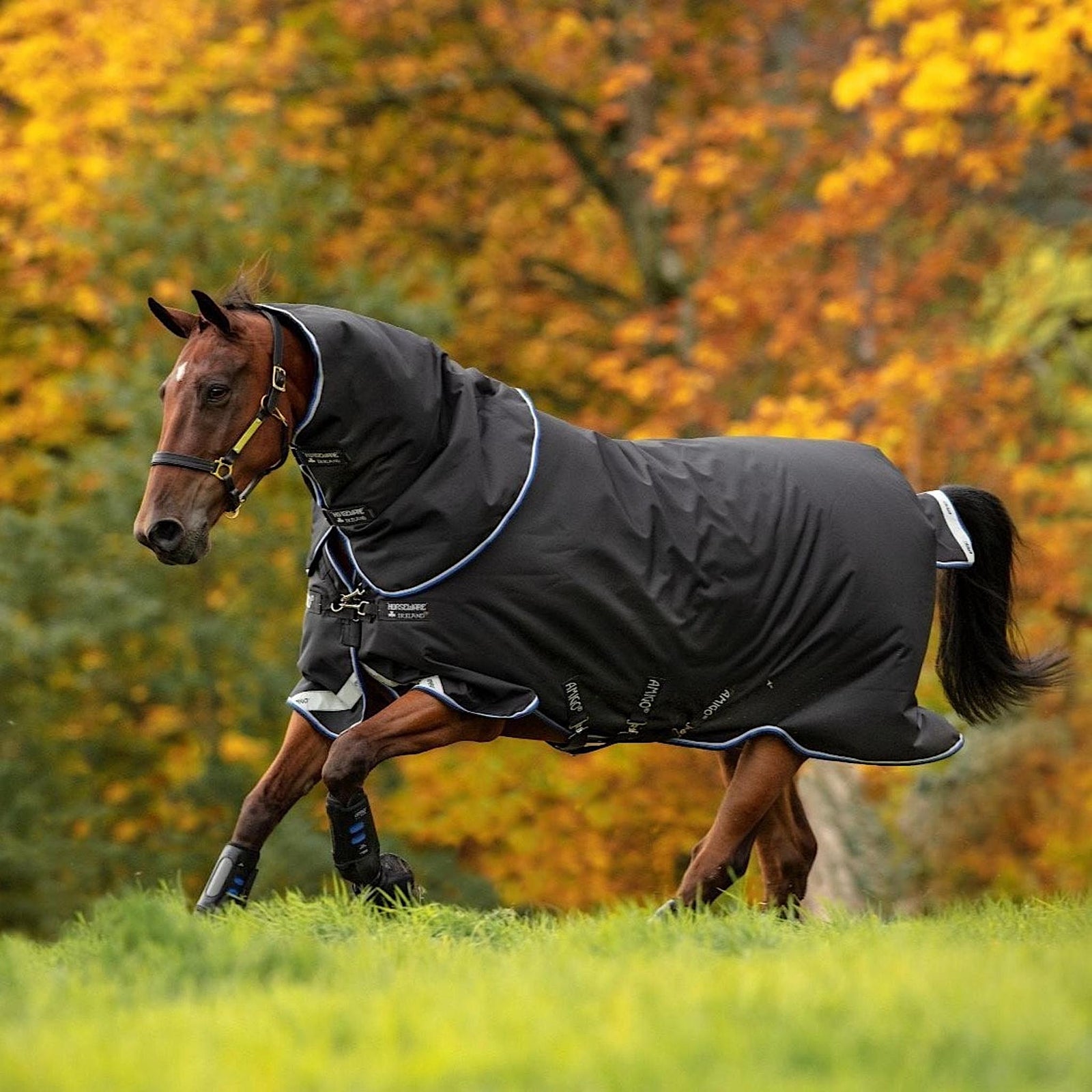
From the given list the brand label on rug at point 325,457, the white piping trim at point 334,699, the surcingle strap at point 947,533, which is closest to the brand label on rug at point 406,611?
the white piping trim at point 334,699

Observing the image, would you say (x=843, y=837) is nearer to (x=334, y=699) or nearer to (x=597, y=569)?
(x=597, y=569)

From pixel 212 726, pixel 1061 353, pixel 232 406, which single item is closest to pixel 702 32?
pixel 1061 353

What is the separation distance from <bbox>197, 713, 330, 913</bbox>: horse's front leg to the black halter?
81 cm

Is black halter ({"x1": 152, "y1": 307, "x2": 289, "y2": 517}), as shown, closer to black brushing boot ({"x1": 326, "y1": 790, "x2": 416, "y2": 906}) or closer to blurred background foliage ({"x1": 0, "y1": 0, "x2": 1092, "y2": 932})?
black brushing boot ({"x1": 326, "y1": 790, "x2": 416, "y2": 906})

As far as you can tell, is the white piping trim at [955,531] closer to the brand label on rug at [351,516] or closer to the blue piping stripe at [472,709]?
the blue piping stripe at [472,709]

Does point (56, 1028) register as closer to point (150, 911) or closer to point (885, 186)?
point (150, 911)

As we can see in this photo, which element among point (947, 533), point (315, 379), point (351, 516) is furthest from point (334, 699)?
point (947, 533)

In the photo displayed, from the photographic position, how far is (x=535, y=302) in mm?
16266

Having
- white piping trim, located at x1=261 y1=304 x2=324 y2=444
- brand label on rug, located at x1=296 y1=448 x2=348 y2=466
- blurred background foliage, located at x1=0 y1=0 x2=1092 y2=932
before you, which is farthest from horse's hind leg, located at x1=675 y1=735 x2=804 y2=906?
blurred background foliage, located at x1=0 y1=0 x2=1092 y2=932

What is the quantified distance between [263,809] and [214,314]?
1.57m

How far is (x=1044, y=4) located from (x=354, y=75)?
721 cm

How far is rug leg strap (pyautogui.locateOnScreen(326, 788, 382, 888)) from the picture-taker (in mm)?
5254

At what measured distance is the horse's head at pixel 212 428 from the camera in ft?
16.5

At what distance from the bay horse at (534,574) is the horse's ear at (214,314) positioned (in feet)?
0.04
